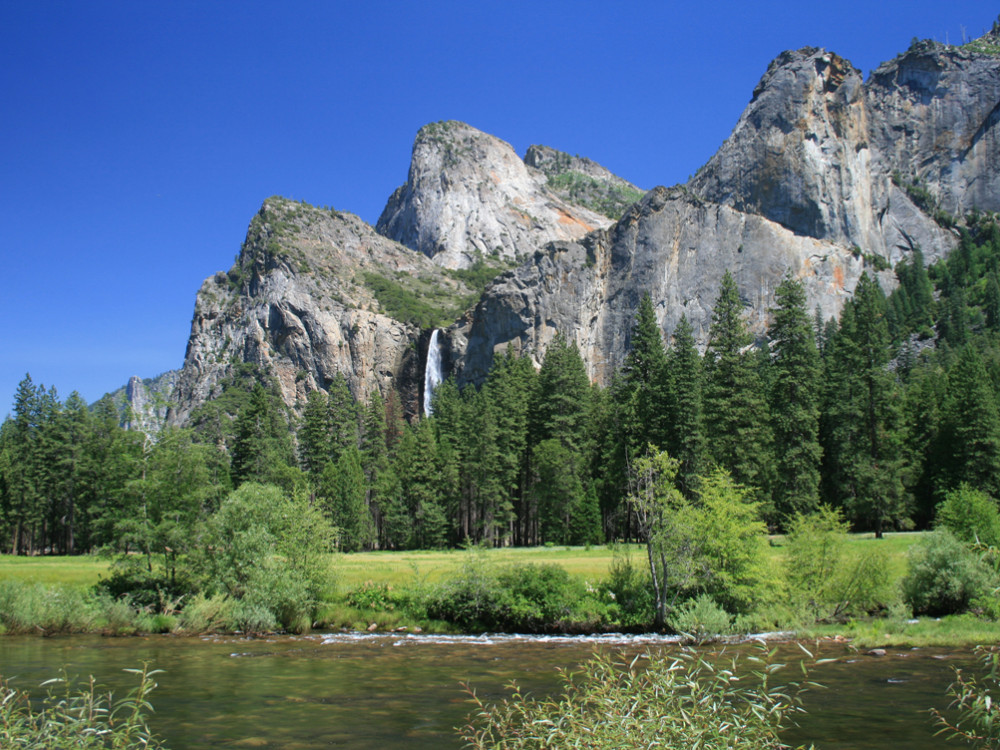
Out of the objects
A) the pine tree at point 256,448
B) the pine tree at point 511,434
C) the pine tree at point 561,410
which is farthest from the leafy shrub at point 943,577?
the pine tree at point 256,448

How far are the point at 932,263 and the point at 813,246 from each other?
42.2 metres

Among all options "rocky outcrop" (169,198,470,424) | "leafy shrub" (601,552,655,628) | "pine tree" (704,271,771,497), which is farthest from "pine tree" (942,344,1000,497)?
"rocky outcrop" (169,198,470,424)

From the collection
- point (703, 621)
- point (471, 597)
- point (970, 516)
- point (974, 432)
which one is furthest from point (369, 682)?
point (974, 432)

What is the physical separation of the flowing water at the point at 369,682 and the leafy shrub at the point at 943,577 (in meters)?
4.99

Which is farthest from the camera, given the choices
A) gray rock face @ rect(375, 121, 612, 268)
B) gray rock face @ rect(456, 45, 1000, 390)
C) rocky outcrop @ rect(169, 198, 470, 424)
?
gray rock face @ rect(375, 121, 612, 268)

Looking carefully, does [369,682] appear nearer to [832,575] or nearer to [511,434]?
[832,575]

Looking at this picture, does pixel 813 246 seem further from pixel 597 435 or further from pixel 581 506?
pixel 581 506

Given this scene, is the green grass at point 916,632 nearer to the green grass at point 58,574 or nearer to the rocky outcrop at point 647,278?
the green grass at point 58,574

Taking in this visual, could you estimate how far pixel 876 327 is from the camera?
47.9m

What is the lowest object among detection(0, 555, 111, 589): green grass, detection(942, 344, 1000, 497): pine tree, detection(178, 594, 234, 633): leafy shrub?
detection(178, 594, 234, 633): leafy shrub

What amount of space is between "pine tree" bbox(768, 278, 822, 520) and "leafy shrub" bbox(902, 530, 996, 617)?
1579 cm

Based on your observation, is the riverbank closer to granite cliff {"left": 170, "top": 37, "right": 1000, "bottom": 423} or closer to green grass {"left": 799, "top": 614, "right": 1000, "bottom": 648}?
green grass {"left": 799, "top": 614, "right": 1000, "bottom": 648}

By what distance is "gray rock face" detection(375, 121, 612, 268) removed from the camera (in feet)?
606

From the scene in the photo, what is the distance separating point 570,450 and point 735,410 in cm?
1868
